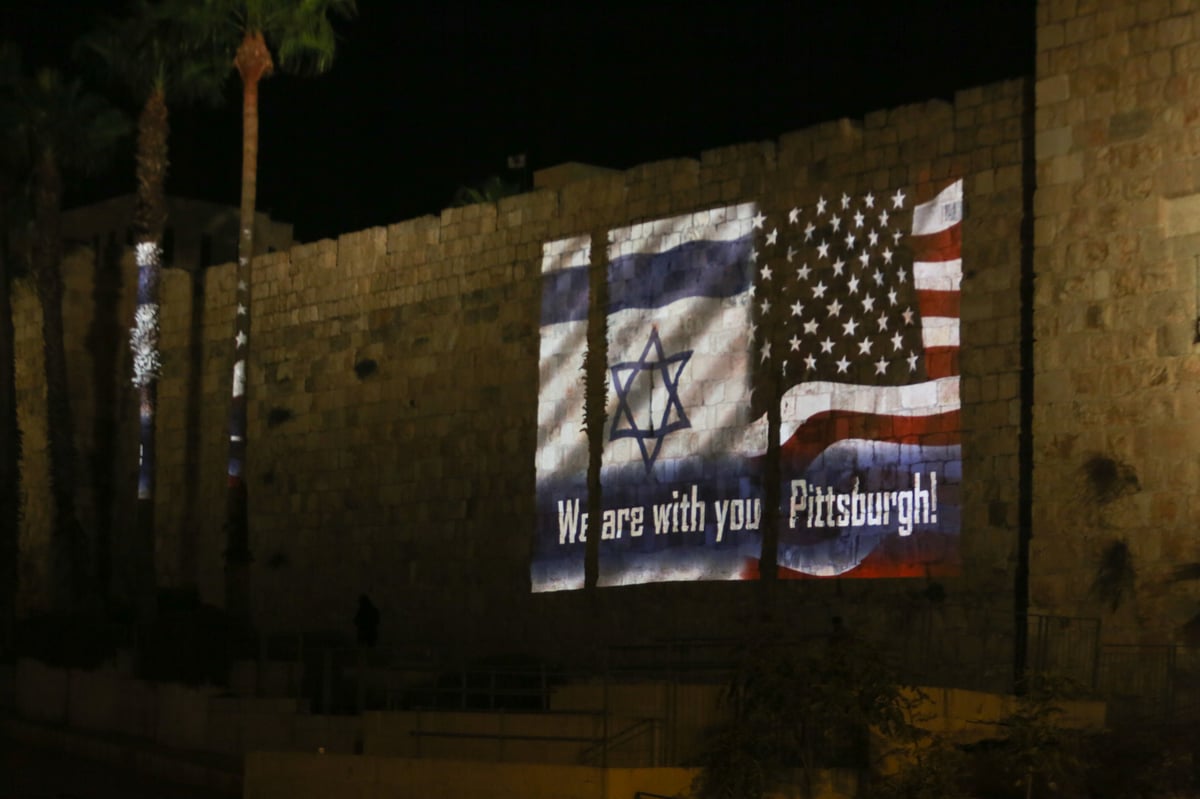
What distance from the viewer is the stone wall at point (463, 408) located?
20281 millimetres

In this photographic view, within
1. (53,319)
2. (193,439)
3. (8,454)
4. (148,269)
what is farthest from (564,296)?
(8,454)

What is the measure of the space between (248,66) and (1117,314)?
13362mm

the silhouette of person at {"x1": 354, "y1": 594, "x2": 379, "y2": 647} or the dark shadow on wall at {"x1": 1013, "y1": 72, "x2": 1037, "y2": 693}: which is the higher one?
the dark shadow on wall at {"x1": 1013, "y1": 72, "x2": 1037, "y2": 693}

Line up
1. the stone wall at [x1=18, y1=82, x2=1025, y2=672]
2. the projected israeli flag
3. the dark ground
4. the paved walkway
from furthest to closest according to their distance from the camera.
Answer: the projected israeli flag → the stone wall at [x1=18, y1=82, x2=1025, y2=672] → the paved walkway → the dark ground

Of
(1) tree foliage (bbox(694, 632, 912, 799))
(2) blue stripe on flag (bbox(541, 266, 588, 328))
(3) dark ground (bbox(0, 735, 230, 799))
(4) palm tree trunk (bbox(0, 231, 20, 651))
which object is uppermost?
(2) blue stripe on flag (bbox(541, 266, 588, 328))

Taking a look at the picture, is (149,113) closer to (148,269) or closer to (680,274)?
(148,269)

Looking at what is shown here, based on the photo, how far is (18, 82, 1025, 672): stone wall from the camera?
20281mm

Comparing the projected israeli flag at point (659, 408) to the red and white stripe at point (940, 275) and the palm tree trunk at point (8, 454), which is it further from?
the palm tree trunk at point (8, 454)

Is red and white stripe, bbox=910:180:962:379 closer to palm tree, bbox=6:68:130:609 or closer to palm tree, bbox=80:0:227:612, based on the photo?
palm tree, bbox=80:0:227:612

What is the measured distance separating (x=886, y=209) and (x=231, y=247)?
3891 centimetres

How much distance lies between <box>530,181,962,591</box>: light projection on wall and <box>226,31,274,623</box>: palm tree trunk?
454 centimetres

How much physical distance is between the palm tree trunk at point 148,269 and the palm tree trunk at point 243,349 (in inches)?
80.0

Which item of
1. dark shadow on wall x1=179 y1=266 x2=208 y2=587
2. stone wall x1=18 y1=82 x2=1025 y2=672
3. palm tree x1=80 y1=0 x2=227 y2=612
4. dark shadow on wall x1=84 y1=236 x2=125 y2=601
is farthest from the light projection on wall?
dark shadow on wall x1=84 y1=236 x2=125 y2=601

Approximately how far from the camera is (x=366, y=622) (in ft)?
81.9
